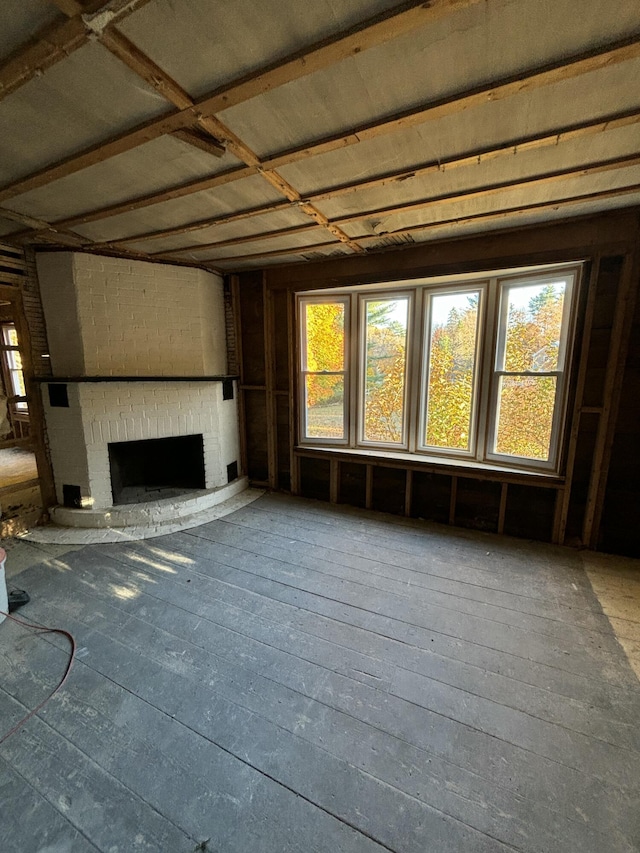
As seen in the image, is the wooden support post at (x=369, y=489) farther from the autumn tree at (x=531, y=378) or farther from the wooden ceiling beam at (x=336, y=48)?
the wooden ceiling beam at (x=336, y=48)

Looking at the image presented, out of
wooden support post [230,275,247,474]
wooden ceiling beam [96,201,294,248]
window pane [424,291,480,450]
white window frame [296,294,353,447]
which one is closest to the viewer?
wooden ceiling beam [96,201,294,248]

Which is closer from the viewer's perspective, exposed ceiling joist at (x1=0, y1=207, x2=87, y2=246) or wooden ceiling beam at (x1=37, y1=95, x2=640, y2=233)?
wooden ceiling beam at (x1=37, y1=95, x2=640, y2=233)

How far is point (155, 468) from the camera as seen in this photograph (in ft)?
13.9

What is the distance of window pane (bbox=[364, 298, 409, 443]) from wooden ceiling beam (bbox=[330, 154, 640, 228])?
123cm

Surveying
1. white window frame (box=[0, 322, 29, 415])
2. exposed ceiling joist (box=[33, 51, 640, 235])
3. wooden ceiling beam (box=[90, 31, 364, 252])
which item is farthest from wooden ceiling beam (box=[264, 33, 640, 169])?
white window frame (box=[0, 322, 29, 415])

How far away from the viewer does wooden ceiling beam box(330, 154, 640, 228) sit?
74.6 inches

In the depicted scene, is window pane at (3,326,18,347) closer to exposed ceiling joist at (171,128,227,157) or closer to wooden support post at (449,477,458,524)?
exposed ceiling joist at (171,128,227,157)

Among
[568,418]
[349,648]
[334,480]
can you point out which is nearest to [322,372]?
[334,480]

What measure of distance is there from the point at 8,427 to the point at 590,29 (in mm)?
4591

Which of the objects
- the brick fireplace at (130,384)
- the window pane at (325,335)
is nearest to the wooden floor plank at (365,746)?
the brick fireplace at (130,384)

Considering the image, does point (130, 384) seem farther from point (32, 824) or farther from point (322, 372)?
point (32, 824)

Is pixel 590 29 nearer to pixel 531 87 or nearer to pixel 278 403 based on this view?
pixel 531 87

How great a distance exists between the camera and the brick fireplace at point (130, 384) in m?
3.29

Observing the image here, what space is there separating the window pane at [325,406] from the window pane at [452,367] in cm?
100
